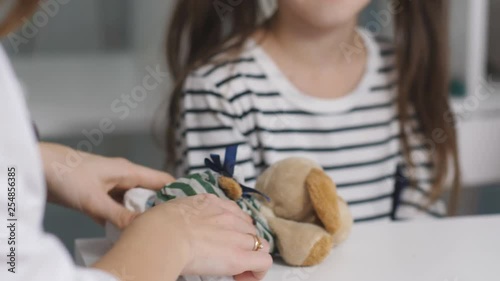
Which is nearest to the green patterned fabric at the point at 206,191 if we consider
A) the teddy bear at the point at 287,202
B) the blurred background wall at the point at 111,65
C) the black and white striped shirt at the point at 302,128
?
the teddy bear at the point at 287,202

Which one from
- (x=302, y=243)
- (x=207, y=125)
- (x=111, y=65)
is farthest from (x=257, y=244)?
(x=111, y=65)

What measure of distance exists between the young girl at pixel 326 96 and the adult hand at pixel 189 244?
0.43m

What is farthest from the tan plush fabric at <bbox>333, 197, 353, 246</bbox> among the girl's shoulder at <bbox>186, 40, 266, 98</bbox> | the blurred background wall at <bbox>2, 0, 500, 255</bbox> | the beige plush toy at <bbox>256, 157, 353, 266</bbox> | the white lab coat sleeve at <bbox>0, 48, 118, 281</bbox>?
the blurred background wall at <bbox>2, 0, 500, 255</bbox>

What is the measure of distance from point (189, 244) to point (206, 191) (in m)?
0.11

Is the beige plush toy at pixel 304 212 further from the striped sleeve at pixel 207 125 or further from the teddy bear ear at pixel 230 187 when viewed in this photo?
the striped sleeve at pixel 207 125

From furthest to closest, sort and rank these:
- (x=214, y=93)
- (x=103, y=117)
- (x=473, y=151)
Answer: (x=103, y=117), (x=473, y=151), (x=214, y=93)

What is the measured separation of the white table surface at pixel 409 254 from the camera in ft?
2.26

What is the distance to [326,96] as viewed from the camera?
47.2 inches

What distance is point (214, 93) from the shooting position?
1136 mm

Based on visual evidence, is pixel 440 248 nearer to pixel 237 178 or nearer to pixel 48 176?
pixel 237 178

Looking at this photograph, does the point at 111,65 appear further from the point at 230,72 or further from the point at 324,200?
the point at 324,200

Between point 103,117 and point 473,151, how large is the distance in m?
0.75

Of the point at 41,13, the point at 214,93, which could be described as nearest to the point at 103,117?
the point at 41,13

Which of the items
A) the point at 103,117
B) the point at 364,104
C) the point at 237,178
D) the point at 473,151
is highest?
the point at 237,178
